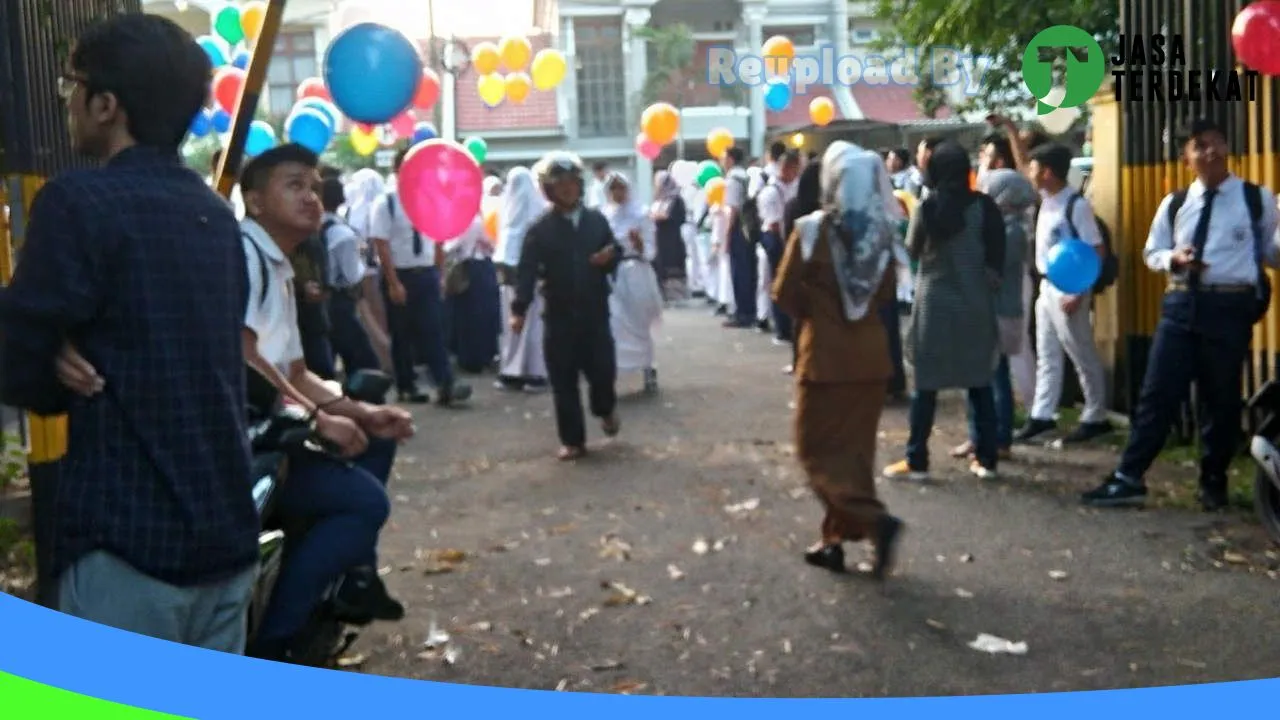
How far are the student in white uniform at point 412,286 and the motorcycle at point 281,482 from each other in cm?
645

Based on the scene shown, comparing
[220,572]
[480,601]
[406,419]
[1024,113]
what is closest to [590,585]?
[480,601]

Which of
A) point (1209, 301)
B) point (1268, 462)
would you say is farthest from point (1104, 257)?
point (1268, 462)

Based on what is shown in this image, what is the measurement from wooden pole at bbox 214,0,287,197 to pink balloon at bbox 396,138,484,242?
459 centimetres

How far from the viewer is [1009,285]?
26.3 ft

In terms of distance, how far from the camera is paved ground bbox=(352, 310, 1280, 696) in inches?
186

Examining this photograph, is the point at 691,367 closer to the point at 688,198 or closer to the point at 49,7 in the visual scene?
the point at 49,7

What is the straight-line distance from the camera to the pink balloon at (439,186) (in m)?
8.94

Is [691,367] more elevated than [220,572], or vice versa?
[220,572]

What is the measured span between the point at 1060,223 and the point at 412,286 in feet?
15.7

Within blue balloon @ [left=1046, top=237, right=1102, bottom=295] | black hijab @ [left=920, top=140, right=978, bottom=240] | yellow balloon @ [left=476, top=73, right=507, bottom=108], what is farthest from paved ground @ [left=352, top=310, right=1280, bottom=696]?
yellow balloon @ [left=476, top=73, right=507, bottom=108]

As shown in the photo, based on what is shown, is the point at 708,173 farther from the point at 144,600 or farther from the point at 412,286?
the point at 144,600

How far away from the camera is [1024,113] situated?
46.8 ft

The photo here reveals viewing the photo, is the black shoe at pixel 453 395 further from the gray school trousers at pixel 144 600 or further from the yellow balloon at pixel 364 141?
the gray school trousers at pixel 144 600

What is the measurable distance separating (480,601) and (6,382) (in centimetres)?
333
